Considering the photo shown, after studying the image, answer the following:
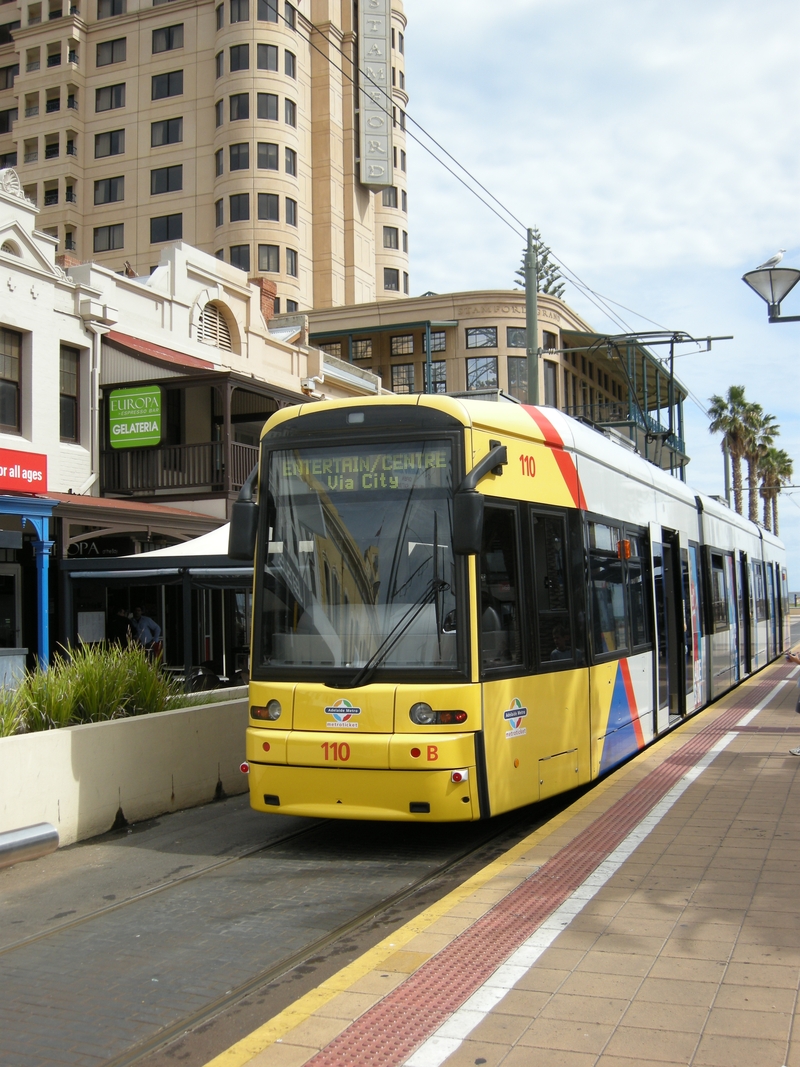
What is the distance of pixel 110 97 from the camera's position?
5297cm

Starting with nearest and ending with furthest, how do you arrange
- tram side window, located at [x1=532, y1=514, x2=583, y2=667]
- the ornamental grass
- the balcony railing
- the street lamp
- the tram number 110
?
the tram number 110 < tram side window, located at [x1=532, y1=514, x2=583, y2=667] < the ornamental grass < the street lamp < the balcony railing

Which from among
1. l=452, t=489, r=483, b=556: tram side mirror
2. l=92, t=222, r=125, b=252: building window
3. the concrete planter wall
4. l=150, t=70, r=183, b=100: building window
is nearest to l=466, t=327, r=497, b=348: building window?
l=92, t=222, r=125, b=252: building window

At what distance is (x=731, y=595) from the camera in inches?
732

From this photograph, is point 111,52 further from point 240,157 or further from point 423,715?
point 423,715

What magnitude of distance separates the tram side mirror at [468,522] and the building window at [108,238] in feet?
162

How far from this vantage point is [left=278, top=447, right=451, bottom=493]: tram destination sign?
7535 millimetres

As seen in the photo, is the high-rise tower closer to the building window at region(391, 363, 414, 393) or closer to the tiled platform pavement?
the building window at region(391, 363, 414, 393)

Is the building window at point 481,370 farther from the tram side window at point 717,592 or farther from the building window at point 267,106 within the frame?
the tram side window at point 717,592

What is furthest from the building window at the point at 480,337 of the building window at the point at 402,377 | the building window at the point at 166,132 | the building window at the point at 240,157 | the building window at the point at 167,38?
the building window at the point at 167,38

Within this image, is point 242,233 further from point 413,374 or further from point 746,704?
point 746,704

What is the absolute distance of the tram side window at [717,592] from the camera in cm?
1631

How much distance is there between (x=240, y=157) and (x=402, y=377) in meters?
12.9

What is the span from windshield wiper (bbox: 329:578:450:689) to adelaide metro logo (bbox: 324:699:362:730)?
123mm

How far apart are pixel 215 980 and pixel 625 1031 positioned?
203 centimetres
